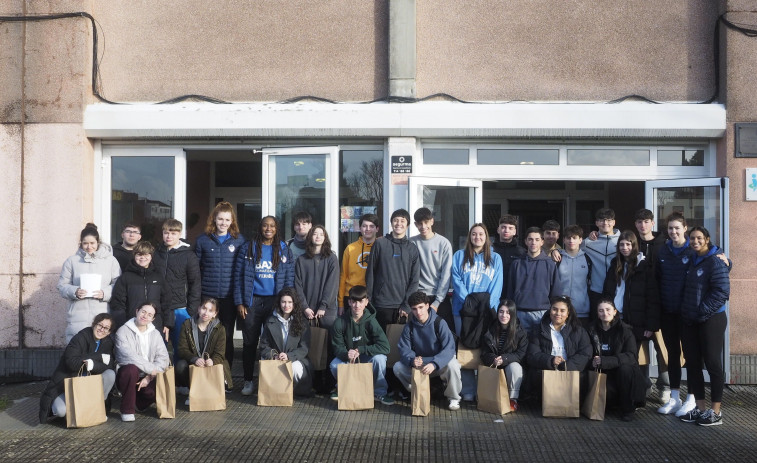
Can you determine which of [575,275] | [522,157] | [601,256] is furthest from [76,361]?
[522,157]

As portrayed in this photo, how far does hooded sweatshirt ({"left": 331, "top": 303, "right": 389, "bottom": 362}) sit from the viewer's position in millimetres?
6027

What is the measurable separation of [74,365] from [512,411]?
3.72 m

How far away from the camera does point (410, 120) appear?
7.30 meters

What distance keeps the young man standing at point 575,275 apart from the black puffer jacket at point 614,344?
38 centimetres

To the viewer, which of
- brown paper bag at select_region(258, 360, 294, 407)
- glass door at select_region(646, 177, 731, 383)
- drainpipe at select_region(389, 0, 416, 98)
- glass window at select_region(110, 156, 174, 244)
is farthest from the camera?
glass window at select_region(110, 156, 174, 244)

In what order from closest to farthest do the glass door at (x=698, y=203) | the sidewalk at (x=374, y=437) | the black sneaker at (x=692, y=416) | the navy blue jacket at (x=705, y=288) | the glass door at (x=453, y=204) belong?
the sidewalk at (x=374, y=437) < the navy blue jacket at (x=705, y=288) < the black sneaker at (x=692, y=416) < the glass door at (x=698, y=203) < the glass door at (x=453, y=204)

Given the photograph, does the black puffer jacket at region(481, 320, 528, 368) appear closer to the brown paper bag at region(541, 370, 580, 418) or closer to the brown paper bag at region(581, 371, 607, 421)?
the brown paper bag at region(541, 370, 580, 418)

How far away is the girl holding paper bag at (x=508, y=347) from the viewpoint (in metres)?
5.82

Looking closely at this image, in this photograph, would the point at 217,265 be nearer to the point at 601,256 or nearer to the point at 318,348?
the point at 318,348

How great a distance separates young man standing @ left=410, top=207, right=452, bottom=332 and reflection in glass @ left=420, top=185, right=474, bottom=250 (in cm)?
109

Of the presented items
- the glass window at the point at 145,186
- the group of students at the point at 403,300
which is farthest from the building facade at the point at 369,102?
the group of students at the point at 403,300

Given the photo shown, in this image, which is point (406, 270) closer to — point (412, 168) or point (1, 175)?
point (412, 168)

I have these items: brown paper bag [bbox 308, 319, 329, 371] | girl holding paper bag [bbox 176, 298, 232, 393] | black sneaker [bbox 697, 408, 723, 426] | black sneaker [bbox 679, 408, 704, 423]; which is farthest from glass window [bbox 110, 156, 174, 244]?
black sneaker [bbox 697, 408, 723, 426]

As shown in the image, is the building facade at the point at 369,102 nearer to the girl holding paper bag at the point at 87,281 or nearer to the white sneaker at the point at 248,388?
the girl holding paper bag at the point at 87,281
